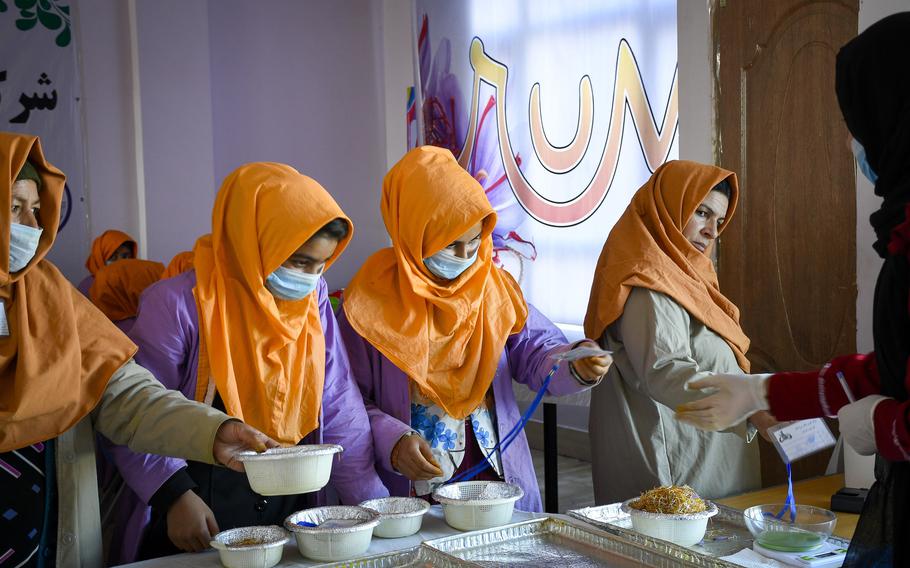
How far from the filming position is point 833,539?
1611 millimetres

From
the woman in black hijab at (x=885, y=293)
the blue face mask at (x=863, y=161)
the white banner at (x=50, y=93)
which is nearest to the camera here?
the woman in black hijab at (x=885, y=293)

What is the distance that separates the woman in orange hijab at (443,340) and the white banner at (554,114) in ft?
7.35

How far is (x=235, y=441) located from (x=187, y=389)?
0.32m

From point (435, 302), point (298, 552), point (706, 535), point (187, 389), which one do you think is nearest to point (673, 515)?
point (706, 535)

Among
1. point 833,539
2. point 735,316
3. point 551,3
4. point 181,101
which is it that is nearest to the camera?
point 833,539

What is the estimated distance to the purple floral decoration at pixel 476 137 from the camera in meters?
5.23

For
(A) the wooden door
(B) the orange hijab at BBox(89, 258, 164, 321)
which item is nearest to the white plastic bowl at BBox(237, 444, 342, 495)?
(A) the wooden door

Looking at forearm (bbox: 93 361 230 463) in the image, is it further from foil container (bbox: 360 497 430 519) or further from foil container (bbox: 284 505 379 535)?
foil container (bbox: 360 497 430 519)

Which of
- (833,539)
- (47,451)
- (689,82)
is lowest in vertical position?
(833,539)

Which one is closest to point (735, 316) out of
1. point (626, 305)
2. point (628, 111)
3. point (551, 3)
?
point (626, 305)

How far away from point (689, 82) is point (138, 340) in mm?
2532

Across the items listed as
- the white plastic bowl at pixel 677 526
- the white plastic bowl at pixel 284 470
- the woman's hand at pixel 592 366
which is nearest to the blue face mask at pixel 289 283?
the white plastic bowl at pixel 284 470

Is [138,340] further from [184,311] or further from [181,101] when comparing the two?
[181,101]

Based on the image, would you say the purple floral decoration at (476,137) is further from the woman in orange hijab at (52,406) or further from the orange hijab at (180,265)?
the woman in orange hijab at (52,406)
